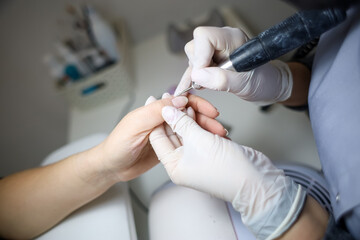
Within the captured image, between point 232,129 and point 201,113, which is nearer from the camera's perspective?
point 201,113

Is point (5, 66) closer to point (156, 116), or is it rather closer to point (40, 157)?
point (40, 157)

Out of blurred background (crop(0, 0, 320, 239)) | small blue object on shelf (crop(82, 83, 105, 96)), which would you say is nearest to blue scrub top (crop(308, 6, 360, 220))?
blurred background (crop(0, 0, 320, 239))

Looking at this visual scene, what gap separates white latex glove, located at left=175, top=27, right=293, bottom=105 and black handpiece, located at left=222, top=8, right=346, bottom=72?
0.18ft

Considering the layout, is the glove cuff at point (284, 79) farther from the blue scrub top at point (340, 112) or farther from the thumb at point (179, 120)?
the thumb at point (179, 120)

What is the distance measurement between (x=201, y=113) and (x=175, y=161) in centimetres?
14

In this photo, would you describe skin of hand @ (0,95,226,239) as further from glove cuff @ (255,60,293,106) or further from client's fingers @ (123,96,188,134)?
glove cuff @ (255,60,293,106)

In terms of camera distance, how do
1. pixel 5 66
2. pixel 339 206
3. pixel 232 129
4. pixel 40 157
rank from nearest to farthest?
pixel 339 206
pixel 232 129
pixel 5 66
pixel 40 157

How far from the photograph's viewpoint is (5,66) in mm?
1029

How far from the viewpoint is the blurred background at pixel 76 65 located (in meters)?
1.01

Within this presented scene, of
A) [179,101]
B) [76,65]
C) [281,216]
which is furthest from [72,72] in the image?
[281,216]

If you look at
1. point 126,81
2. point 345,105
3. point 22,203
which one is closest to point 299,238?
point 345,105

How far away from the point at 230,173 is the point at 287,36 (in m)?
0.27

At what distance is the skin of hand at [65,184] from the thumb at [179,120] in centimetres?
6

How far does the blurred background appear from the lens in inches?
39.9
